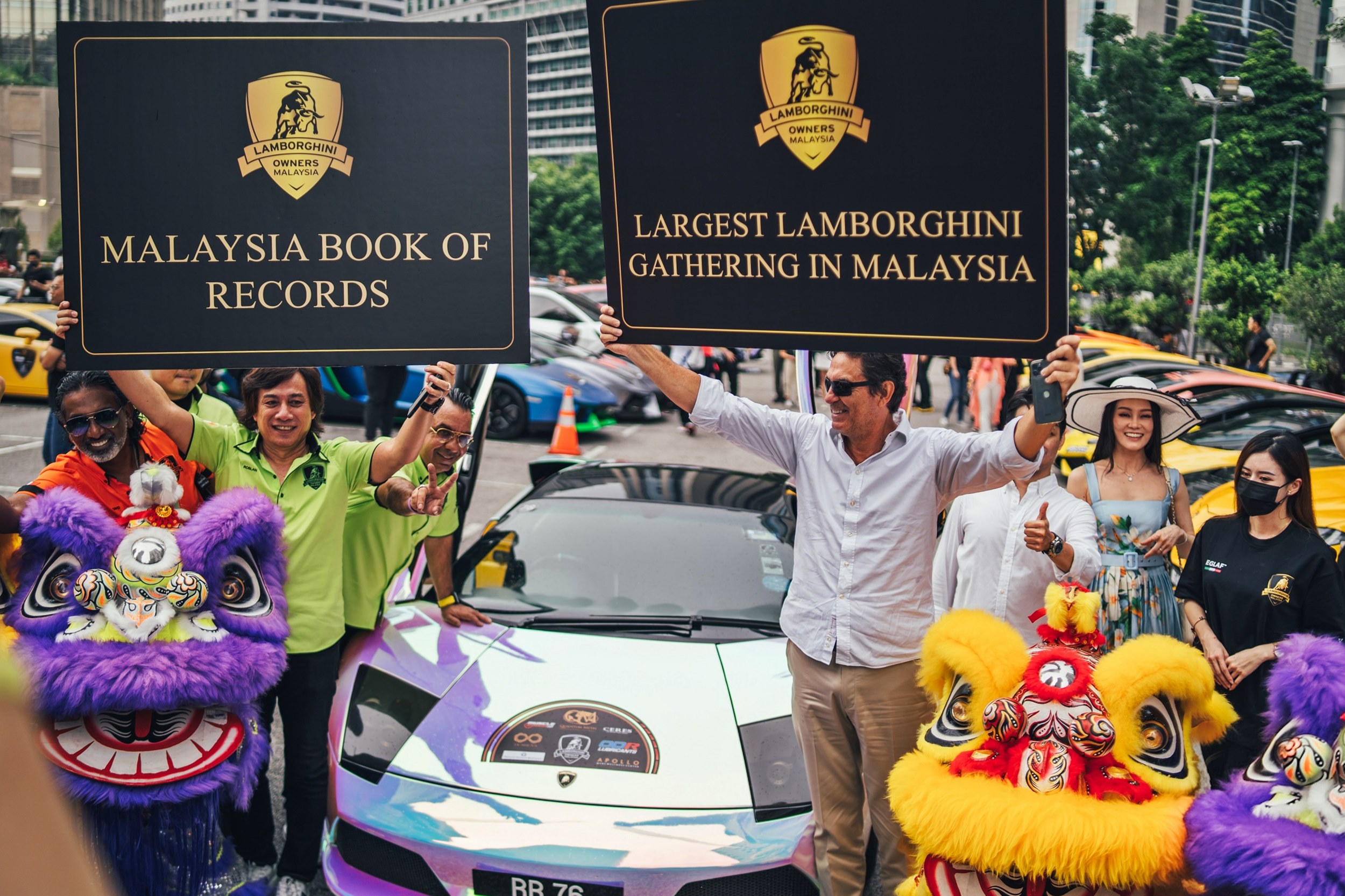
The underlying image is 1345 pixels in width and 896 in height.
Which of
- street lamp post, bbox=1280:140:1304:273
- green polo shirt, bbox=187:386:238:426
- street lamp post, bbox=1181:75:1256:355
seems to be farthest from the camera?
street lamp post, bbox=1280:140:1304:273

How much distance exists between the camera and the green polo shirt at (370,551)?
4.07m

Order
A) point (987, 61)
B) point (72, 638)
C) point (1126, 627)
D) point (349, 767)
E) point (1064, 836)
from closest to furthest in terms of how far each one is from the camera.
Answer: point (1064, 836)
point (987, 61)
point (72, 638)
point (349, 767)
point (1126, 627)

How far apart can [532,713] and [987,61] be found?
2461 mm

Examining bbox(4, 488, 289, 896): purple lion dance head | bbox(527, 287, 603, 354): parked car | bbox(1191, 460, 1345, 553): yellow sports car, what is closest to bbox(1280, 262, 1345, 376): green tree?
bbox(1191, 460, 1345, 553): yellow sports car

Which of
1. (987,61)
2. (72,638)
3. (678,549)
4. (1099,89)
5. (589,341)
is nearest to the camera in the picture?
(987,61)

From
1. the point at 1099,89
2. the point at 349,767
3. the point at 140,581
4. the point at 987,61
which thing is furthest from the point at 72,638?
the point at 1099,89

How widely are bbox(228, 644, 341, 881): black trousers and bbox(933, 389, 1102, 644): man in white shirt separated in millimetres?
2151

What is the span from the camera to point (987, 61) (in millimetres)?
2834

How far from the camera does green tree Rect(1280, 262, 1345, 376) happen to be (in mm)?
13875

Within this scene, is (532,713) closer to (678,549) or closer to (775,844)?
(775,844)

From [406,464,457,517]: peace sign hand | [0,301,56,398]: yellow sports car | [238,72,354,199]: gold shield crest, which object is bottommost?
[406,464,457,517]: peace sign hand

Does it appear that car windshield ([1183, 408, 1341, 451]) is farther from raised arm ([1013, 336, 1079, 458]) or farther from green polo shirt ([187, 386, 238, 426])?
green polo shirt ([187, 386, 238, 426])

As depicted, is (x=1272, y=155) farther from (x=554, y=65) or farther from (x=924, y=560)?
(x=554, y=65)

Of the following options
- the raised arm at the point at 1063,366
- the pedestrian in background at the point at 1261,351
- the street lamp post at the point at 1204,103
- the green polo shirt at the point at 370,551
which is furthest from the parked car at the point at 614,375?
the street lamp post at the point at 1204,103
